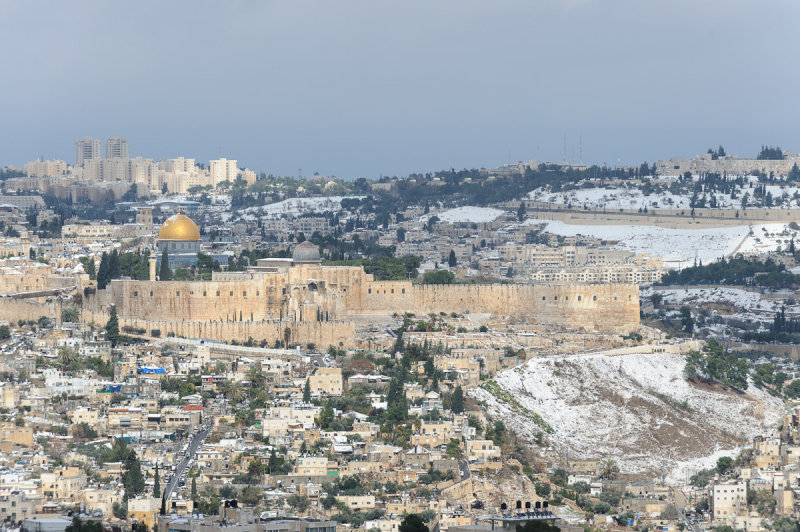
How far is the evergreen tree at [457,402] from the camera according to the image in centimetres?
6150

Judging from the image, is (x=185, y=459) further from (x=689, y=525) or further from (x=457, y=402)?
(x=689, y=525)

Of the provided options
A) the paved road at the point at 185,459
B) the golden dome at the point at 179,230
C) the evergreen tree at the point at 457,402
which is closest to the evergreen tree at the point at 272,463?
the paved road at the point at 185,459

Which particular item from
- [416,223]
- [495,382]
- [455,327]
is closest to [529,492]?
[495,382]

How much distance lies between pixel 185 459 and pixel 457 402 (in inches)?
391

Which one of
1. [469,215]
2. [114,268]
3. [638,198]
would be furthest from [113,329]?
[638,198]

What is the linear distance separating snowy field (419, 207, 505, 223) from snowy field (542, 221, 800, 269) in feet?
17.4

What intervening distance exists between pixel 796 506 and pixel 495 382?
13.7 meters

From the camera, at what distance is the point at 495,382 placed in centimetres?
6694

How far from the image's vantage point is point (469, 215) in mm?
143375

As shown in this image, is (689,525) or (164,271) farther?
(164,271)

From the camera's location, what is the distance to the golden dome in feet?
265

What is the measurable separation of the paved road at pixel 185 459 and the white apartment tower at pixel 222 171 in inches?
4396

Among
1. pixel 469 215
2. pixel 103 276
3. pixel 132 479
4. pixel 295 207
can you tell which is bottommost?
pixel 469 215

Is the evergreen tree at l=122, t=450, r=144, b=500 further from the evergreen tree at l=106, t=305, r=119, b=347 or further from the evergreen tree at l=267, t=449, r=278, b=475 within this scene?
the evergreen tree at l=106, t=305, r=119, b=347
